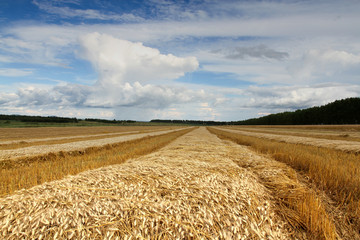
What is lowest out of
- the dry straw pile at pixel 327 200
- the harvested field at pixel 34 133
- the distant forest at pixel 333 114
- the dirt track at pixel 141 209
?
the harvested field at pixel 34 133

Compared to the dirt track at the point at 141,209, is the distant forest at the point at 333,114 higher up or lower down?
higher up

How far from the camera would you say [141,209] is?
317 centimetres

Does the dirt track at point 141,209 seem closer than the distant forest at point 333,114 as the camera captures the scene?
Yes

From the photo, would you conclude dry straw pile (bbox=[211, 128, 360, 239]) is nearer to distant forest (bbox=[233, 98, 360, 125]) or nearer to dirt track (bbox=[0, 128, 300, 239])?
dirt track (bbox=[0, 128, 300, 239])

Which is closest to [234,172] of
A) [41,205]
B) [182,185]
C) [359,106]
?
[182,185]

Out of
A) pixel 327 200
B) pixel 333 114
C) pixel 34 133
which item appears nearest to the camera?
pixel 327 200

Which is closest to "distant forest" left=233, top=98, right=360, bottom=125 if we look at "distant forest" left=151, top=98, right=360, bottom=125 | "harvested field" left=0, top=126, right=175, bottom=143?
"distant forest" left=151, top=98, right=360, bottom=125

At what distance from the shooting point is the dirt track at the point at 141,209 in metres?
2.74

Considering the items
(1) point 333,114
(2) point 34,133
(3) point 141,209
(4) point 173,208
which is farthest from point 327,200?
(1) point 333,114

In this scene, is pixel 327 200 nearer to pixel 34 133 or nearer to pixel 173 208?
pixel 173 208

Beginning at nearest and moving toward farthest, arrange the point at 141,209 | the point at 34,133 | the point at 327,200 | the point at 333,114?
the point at 141,209 < the point at 327,200 < the point at 34,133 < the point at 333,114

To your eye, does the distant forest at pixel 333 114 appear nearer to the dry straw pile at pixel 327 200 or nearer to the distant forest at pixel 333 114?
the distant forest at pixel 333 114

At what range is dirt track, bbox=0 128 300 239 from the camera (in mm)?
2744

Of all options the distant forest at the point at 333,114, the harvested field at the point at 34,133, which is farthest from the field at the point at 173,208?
the distant forest at the point at 333,114
